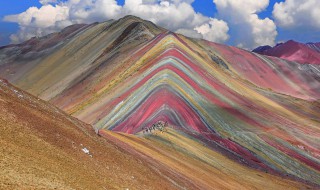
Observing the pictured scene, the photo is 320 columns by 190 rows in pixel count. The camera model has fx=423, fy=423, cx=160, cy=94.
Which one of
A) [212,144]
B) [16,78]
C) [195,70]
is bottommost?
[16,78]

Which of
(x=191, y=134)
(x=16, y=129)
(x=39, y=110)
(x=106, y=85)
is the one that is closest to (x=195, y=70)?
(x=106, y=85)

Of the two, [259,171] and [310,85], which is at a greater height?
[310,85]

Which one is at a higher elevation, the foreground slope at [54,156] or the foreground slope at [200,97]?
the foreground slope at [200,97]

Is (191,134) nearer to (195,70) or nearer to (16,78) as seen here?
(195,70)

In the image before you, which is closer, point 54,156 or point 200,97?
point 54,156

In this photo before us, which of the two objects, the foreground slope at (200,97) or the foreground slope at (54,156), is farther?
the foreground slope at (200,97)

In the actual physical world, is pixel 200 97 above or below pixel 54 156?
above
